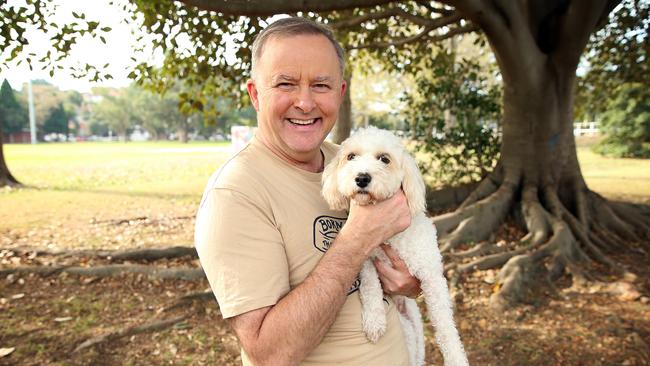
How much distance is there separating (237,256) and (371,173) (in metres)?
0.70

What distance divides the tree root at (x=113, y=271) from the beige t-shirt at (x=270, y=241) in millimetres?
4250

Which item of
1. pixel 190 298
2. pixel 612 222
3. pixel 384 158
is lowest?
pixel 190 298

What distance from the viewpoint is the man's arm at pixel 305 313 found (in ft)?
5.13

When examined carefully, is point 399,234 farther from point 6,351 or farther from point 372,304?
point 6,351

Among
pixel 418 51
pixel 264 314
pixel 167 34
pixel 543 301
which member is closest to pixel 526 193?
pixel 543 301

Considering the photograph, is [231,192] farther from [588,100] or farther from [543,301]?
[588,100]

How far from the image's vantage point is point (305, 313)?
5.18ft

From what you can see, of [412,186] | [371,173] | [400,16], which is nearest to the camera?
[371,173]

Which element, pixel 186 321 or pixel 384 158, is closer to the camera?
pixel 384 158

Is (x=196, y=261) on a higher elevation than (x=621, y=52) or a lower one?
lower

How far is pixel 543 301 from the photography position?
198 inches

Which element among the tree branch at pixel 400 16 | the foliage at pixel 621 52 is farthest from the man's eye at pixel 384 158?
the foliage at pixel 621 52

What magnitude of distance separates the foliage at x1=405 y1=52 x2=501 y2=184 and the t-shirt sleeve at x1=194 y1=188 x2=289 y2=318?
7400 mm

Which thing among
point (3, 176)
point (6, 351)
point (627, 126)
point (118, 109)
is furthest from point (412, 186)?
point (118, 109)
